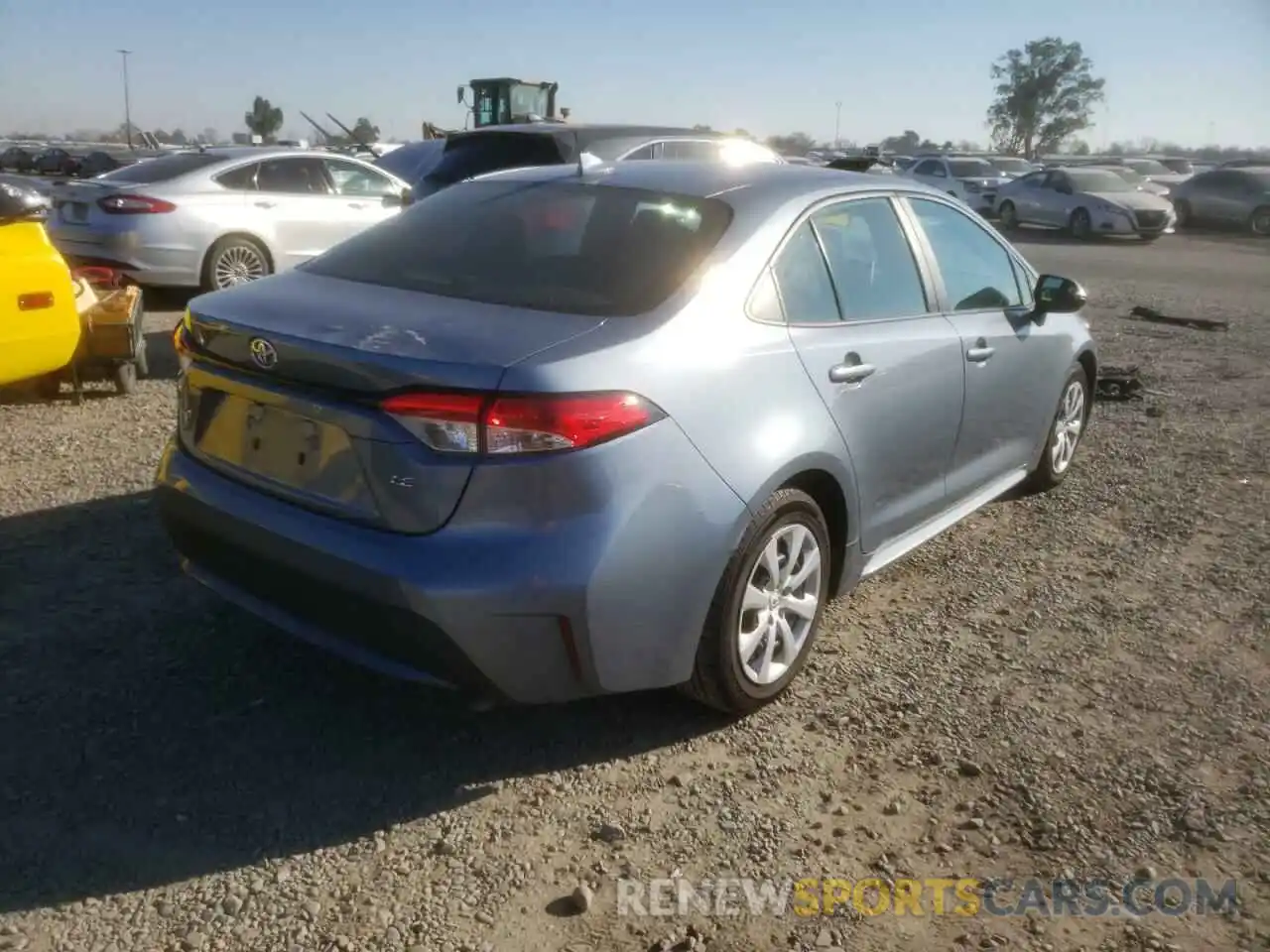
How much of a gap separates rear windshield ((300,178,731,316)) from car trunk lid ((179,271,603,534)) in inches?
5.7

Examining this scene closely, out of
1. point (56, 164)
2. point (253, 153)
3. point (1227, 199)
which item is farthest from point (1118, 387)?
point (56, 164)

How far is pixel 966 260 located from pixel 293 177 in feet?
25.0

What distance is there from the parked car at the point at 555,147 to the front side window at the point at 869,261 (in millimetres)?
5285

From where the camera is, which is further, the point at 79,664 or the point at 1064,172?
the point at 1064,172

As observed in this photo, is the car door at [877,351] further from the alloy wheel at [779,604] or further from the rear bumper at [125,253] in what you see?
the rear bumper at [125,253]

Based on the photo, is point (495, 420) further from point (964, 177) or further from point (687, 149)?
point (964, 177)

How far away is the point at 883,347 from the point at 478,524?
171 centimetres

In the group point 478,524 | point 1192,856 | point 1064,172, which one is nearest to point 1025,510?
point 1192,856

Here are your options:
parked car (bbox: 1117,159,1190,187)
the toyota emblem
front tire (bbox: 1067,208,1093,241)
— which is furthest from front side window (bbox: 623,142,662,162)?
parked car (bbox: 1117,159,1190,187)

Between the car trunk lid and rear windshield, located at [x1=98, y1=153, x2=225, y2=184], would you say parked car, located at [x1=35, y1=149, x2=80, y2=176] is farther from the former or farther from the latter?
the car trunk lid

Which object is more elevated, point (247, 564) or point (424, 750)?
point (247, 564)

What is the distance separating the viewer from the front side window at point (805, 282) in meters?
3.44

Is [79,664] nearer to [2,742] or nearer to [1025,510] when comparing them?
[2,742]

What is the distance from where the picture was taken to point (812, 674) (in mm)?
3771
